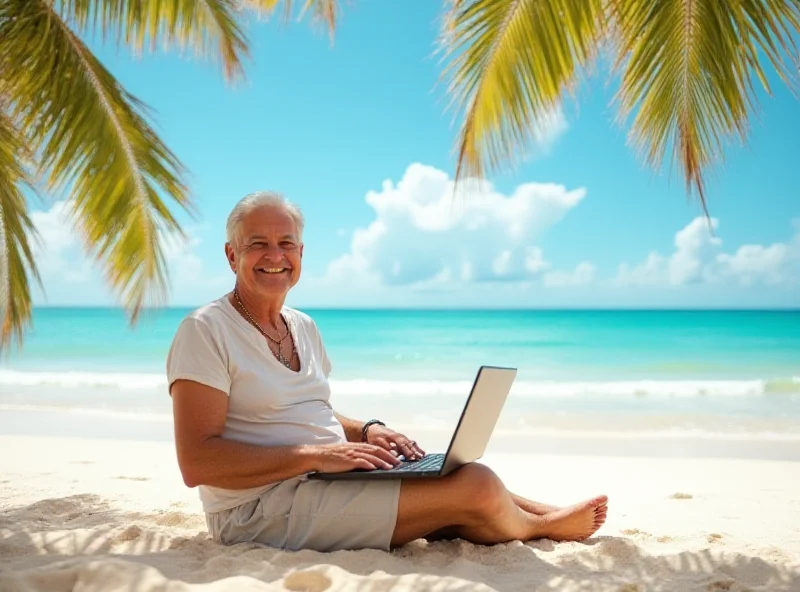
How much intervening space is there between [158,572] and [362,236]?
137 ft

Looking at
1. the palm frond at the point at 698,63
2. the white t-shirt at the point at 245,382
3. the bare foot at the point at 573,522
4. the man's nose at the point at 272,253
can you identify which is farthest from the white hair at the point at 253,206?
the palm frond at the point at 698,63

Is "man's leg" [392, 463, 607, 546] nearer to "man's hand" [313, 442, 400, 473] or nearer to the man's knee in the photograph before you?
the man's knee

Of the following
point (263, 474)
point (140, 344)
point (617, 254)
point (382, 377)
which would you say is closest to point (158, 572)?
point (263, 474)

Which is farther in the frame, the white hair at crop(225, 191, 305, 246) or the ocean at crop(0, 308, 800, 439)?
the ocean at crop(0, 308, 800, 439)

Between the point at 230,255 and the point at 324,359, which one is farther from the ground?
the point at 230,255

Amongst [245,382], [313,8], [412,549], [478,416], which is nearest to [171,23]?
[313,8]

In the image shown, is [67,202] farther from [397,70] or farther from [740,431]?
[397,70]

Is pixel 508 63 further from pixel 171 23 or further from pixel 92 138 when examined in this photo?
pixel 92 138

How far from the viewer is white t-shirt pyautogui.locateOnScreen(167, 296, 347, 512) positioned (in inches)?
103

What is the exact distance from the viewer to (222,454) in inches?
101

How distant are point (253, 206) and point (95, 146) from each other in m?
2.53

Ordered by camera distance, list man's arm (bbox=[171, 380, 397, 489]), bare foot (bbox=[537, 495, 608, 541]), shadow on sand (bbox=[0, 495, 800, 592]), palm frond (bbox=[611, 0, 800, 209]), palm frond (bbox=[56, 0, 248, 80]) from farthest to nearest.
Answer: palm frond (bbox=[56, 0, 248, 80]) → palm frond (bbox=[611, 0, 800, 209]) → bare foot (bbox=[537, 495, 608, 541]) → man's arm (bbox=[171, 380, 397, 489]) → shadow on sand (bbox=[0, 495, 800, 592])

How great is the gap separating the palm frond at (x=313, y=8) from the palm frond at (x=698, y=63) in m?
2.11

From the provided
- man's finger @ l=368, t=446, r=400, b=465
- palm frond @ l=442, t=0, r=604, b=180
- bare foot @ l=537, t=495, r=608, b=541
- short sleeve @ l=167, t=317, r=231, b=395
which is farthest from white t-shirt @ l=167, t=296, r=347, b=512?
palm frond @ l=442, t=0, r=604, b=180
